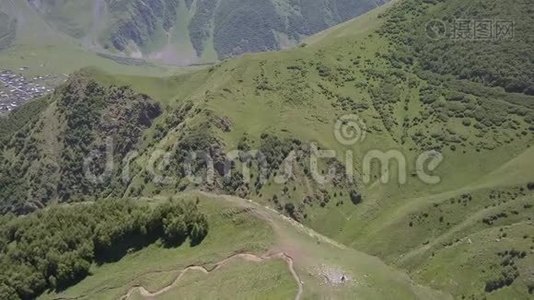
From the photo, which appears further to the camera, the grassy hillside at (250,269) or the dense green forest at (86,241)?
the dense green forest at (86,241)

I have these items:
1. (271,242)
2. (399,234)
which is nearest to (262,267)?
(271,242)

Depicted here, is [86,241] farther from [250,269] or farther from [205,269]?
[250,269]

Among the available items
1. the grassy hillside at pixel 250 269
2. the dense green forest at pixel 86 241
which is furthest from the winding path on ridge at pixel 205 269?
the dense green forest at pixel 86 241

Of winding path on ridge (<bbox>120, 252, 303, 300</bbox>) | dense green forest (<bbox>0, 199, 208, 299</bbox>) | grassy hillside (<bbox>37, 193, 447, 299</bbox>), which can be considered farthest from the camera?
dense green forest (<bbox>0, 199, 208, 299</bbox>)

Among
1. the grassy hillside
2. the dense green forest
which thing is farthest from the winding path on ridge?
the dense green forest

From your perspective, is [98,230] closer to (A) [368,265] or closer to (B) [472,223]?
(A) [368,265]

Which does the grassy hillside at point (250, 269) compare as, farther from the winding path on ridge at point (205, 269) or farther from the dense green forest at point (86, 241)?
the dense green forest at point (86, 241)

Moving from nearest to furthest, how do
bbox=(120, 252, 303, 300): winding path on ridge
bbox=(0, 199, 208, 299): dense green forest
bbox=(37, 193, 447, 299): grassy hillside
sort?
1. bbox=(37, 193, 447, 299): grassy hillside
2. bbox=(120, 252, 303, 300): winding path on ridge
3. bbox=(0, 199, 208, 299): dense green forest

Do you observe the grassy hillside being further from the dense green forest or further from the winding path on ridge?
the dense green forest
